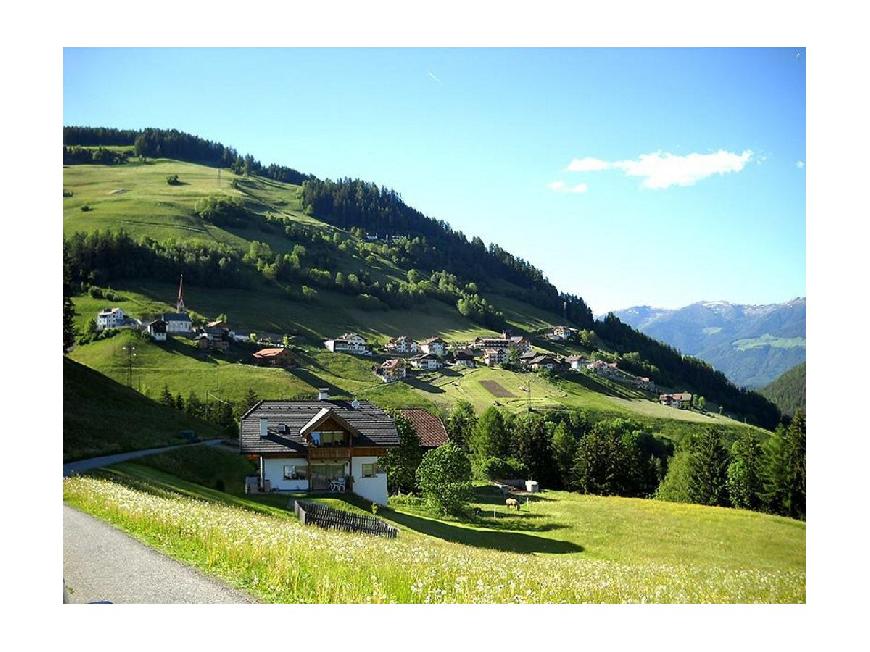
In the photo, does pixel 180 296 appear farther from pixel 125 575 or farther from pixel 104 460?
pixel 125 575

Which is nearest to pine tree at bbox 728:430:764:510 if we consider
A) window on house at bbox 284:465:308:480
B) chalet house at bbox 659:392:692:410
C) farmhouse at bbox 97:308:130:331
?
window on house at bbox 284:465:308:480

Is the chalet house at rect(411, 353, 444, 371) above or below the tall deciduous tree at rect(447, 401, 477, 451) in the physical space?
above

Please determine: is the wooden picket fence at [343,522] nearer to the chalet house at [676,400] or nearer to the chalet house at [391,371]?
the chalet house at [391,371]

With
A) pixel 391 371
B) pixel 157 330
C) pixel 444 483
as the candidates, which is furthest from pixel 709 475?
pixel 157 330

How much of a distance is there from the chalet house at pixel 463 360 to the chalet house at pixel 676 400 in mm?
24730

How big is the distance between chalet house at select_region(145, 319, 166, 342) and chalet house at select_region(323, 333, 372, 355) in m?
9.79

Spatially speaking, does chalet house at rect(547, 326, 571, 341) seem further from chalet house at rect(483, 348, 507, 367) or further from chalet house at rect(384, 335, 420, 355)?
chalet house at rect(384, 335, 420, 355)

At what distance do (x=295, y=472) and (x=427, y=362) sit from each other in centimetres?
2722

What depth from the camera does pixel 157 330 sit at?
98.4 feet

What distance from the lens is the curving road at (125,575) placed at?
28.5 feet

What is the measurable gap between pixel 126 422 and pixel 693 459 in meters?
32.4

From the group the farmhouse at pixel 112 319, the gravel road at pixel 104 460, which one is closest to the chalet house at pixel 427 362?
the farmhouse at pixel 112 319

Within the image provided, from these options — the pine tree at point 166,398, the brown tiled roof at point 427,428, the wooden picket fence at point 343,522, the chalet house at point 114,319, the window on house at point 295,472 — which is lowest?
the brown tiled roof at point 427,428

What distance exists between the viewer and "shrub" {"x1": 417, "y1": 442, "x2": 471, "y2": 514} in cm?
1716
